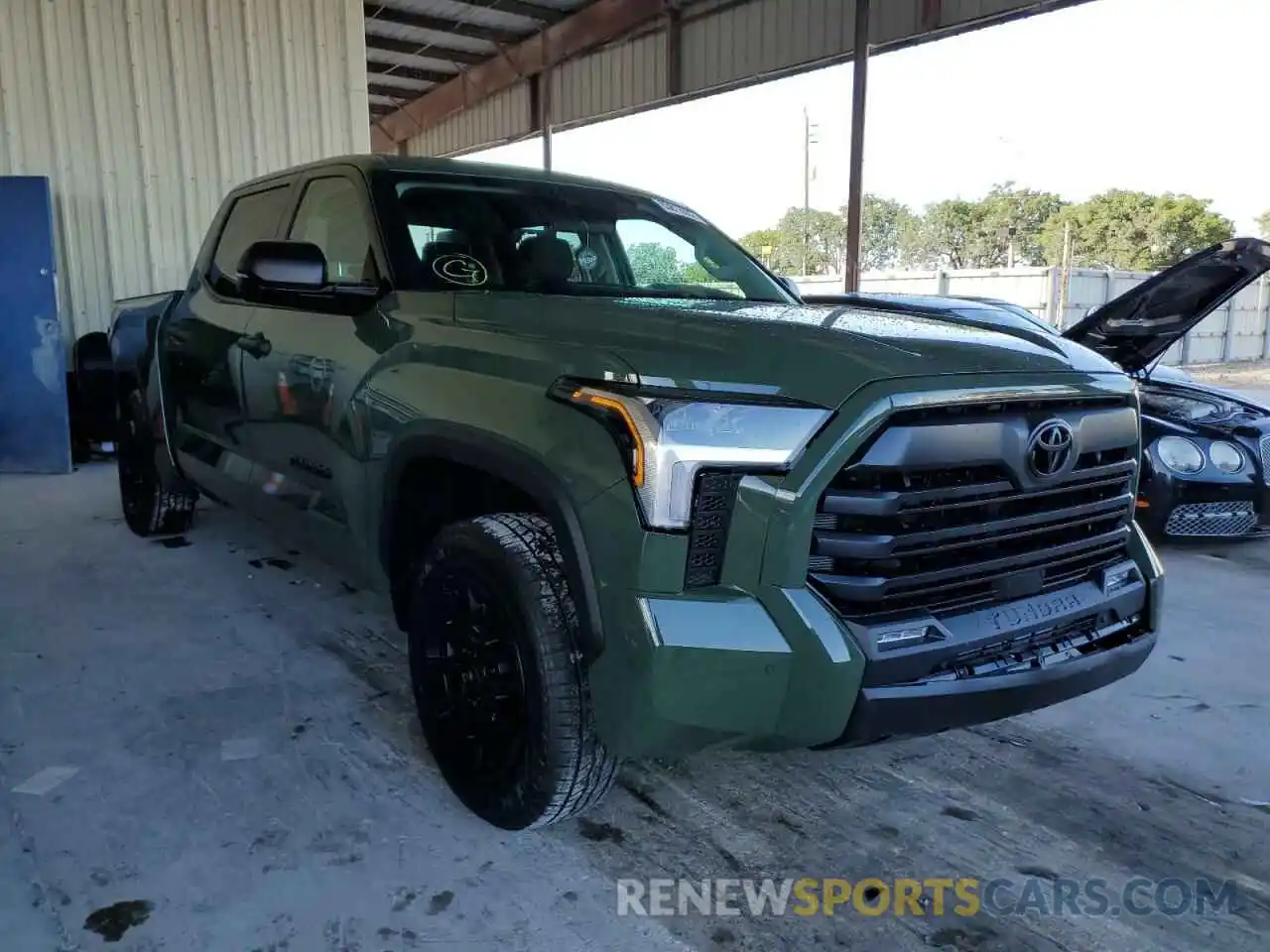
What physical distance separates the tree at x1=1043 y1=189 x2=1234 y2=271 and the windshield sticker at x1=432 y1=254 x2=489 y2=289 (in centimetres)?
3137

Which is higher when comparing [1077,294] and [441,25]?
[441,25]

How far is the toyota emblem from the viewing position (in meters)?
1.95

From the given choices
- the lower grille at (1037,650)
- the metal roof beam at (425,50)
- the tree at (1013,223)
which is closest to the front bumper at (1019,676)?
the lower grille at (1037,650)

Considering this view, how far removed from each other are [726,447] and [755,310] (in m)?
0.74

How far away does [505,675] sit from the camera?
6.86 feet

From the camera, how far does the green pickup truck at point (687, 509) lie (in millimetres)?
1742

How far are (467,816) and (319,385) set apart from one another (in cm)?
131

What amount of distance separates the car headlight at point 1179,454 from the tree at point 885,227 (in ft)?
146

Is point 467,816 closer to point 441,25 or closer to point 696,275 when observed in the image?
point 696,275

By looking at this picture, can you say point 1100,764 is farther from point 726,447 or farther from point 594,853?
point 726,447

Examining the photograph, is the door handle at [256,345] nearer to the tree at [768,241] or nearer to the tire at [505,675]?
the tire at [505,675]

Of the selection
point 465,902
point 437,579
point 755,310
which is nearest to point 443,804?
point 465,902

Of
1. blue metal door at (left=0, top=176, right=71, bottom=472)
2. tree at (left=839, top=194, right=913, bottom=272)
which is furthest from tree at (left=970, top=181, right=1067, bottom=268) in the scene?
blue metal door at (left=0, top=176, right=71, bottom=472)

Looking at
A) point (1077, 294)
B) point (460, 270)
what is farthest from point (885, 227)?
point (460, 270)
